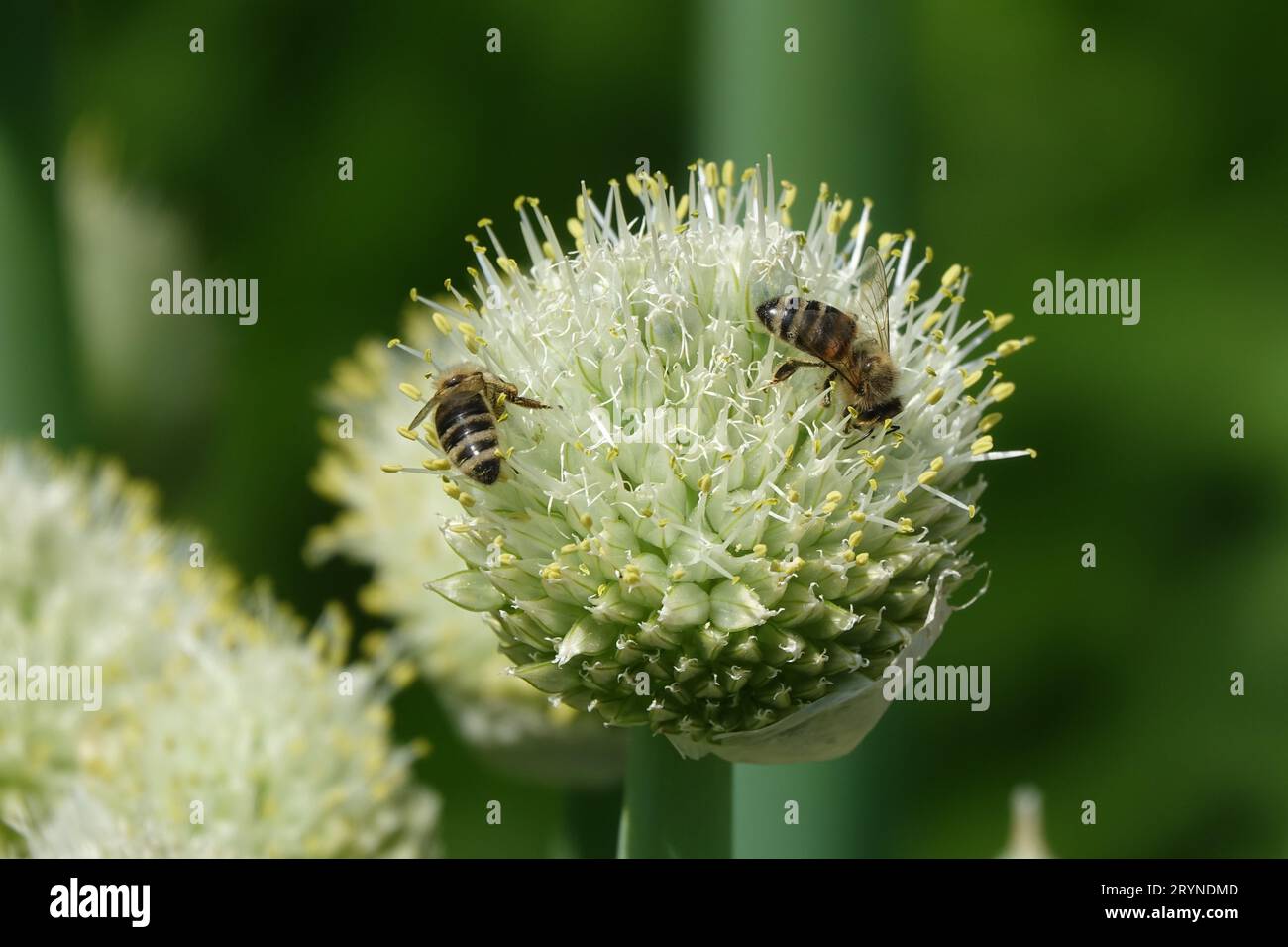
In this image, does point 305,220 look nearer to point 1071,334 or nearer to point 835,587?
point 1071,334

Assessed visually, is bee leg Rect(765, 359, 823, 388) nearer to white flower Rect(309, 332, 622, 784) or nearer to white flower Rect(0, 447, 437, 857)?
white flower Rect(309, 332, 622, 784)

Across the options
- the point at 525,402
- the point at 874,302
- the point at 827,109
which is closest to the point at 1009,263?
the point at 827,109

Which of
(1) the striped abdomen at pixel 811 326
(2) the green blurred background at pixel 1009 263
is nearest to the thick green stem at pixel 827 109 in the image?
(1) the striped abdomen at pixel 811 326

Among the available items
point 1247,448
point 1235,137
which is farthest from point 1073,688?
point 1235,137

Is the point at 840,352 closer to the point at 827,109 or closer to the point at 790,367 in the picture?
the point at 790,367

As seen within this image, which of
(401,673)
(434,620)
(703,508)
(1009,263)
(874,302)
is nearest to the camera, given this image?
(703,508)

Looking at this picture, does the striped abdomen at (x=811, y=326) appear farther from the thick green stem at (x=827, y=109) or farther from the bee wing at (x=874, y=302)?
the thick green stem at (x=827, y=109)

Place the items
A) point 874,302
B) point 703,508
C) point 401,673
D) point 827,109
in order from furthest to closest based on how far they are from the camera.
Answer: point 401,673, point 827,109, point 874,302, point 703,508
